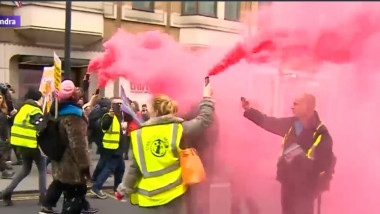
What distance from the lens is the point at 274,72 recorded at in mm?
4578

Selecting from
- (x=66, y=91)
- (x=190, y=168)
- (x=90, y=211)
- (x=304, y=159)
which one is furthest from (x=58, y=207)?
(x=304, y=159)

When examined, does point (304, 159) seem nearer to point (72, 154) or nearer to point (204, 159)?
point (204, 159)

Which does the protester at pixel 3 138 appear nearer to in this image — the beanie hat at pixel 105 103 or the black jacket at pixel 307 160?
the beanie hat at pixel 105 103

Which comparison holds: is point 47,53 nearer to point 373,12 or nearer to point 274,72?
point 274,72

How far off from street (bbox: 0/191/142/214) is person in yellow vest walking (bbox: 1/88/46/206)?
0.19 m

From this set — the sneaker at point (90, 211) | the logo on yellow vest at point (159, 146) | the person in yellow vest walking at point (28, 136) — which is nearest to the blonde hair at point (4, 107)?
the person in yellow vest walking at point (28, 136)

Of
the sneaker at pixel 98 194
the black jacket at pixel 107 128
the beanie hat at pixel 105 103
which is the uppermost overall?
the beanie hat at pixel 105 103

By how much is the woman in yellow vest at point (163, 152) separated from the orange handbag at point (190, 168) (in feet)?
0.17

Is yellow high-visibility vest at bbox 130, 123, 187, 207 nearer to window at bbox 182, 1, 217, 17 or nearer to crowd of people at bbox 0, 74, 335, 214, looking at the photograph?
crowd of people at bbox 0, 74, 335, 214

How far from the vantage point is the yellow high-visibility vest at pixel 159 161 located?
13.4ft

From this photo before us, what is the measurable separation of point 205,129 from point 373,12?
59.0 inches

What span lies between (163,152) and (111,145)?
3516 mm

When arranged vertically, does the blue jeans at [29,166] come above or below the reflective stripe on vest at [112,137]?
below

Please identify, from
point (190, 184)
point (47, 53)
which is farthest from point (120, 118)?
point (47, 53)
